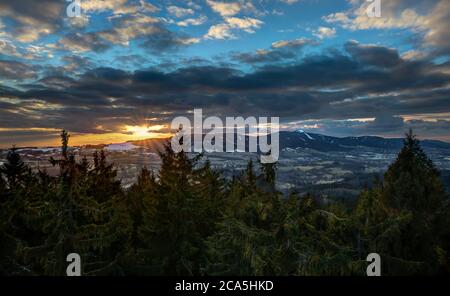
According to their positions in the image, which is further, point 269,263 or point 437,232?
point 437,232

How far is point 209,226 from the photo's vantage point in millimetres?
26359

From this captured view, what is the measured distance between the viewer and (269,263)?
45.6 feet

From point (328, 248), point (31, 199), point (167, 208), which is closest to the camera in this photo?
point (328, 248)

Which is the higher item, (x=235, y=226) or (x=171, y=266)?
(x=235, y=226)

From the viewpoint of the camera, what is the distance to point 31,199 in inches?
918

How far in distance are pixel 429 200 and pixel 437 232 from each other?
8.56 feet

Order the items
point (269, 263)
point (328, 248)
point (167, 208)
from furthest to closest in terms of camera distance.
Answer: point (167, 208), point (328, 248), point (269, 263)

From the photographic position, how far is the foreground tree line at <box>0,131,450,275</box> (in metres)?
13.8

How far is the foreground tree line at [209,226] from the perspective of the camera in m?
13.8
